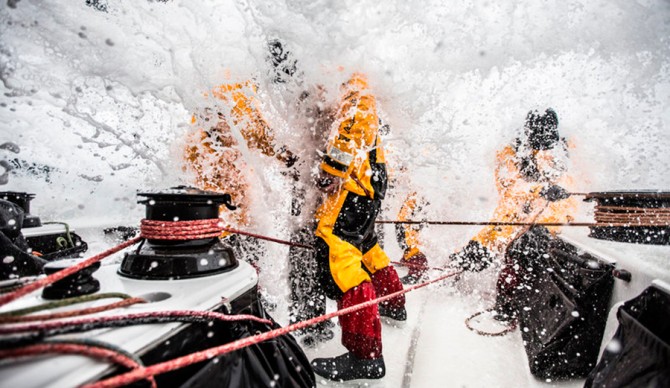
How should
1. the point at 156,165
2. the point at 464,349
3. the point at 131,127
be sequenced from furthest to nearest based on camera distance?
the point at 131,127
the point at 156,165
the point at 464,349

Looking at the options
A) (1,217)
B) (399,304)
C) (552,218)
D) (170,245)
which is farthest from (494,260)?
(1,217)

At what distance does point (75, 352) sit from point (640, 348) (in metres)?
1.79

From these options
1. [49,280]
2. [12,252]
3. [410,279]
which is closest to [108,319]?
[49,280]

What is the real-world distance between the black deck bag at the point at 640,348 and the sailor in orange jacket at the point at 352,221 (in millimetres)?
1209

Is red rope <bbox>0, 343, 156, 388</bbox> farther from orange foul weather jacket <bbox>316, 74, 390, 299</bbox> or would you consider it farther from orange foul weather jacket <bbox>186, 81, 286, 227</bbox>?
orange foul weather jacket <bbox>186, 81, 286, 227</bbox>

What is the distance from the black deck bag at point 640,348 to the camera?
1058 mm

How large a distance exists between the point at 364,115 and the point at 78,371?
2.13m

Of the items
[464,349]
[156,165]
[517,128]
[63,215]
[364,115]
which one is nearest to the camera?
[364,115]

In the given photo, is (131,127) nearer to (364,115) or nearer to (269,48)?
(269,48)

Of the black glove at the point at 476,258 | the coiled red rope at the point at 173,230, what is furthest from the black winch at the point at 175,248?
the black glove at the point at 476,258

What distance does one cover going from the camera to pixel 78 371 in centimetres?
53

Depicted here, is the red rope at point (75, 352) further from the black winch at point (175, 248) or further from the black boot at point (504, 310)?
the black boot at point (504, 310)

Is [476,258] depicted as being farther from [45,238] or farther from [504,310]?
[45,238]

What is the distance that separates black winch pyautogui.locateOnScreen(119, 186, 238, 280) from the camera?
106cm
